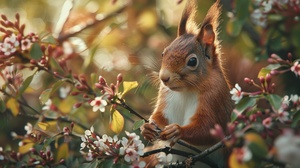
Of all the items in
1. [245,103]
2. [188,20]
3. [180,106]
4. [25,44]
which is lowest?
[180,106]

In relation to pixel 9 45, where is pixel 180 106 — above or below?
below

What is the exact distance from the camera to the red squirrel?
2.04 meters

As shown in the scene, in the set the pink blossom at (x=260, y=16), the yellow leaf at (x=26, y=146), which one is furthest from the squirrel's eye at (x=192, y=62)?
the yellow leaf at (x=26, y=146)

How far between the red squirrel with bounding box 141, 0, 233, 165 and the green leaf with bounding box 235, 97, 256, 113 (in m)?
0.34

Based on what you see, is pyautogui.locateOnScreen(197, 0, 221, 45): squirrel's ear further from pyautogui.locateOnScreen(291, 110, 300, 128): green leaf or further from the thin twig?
the thin twig

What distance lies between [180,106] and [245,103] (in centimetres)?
56

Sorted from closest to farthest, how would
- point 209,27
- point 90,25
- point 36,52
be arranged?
point 36,52 < point 209,27 < point 90,25

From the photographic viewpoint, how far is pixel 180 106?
A: 7.16ft

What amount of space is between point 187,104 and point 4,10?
6.19 ft

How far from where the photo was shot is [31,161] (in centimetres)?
200

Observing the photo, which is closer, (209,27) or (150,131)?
(150,131)

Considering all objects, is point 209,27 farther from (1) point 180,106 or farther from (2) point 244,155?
(2) point 244,155

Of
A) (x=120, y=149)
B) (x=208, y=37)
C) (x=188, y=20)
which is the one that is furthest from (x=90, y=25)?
(x=120, y=149)

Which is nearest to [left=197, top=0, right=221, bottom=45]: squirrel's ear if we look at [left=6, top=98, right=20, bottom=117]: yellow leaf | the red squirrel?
the red squirrel
